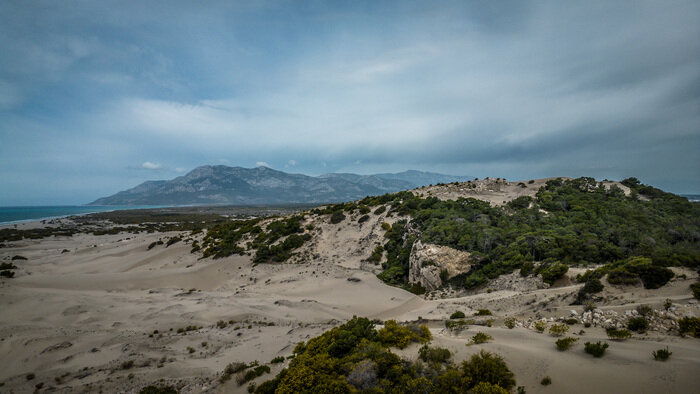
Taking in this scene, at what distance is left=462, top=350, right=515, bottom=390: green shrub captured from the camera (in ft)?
20.6

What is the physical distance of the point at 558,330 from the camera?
852cm

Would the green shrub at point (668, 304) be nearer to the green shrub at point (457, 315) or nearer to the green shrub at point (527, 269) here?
the green shrub at point (457, 315)

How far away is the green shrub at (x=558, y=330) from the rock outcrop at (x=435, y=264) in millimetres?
9301

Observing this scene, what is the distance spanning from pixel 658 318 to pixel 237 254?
3051cm

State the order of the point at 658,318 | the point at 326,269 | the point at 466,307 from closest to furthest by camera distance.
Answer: the point at 658,318, the point at 466,307, the point at 326,269

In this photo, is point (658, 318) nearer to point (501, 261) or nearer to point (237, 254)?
point (501, 261)

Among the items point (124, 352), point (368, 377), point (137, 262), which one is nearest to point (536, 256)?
point (368, 377)

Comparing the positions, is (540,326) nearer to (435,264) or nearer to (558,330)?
(558,330)

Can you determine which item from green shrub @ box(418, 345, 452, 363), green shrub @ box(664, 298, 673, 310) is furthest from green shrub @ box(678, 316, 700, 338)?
green shrub @ box(418, 345, 452, 363)

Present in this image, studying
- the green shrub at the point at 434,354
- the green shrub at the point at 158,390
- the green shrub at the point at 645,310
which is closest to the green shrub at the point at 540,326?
the green shrub at the point at 645,310

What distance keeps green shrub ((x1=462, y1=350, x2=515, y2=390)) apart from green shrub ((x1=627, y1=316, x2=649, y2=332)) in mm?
4567

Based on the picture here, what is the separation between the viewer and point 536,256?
17.7 metres

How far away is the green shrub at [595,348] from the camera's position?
21.8 ft

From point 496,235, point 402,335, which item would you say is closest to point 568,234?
point 496,235
